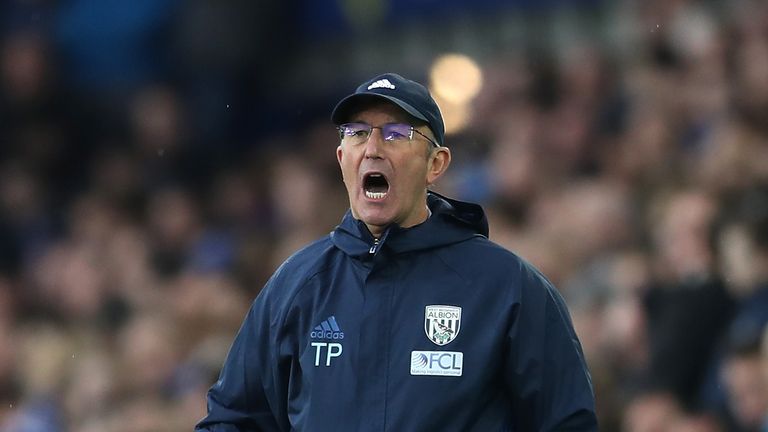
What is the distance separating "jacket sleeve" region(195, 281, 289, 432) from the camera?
13.7 ft

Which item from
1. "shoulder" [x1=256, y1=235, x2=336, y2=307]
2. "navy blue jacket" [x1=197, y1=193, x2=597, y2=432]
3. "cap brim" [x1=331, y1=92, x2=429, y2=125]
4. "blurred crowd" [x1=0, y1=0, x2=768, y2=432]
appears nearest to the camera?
"navy blue jacket" [x1=197, y1=193, x2=597, y2=432]

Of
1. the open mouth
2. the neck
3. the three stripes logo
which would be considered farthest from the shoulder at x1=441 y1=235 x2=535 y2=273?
the three stripes logo

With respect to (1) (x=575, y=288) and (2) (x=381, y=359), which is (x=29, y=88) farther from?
(2) (x=381, y=359)

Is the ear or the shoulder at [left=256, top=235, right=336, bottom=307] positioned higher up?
the ear

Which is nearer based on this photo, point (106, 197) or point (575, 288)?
point (575, 288)

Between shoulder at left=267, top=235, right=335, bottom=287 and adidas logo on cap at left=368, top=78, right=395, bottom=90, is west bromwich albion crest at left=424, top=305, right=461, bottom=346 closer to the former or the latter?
shoulder at left=267, top=235, right=335, bottom=287

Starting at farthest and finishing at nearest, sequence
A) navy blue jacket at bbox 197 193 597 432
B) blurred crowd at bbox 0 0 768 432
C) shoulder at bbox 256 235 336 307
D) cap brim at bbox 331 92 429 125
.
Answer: blurred crowd at bbox 0 0 768 432
shoulder at bbox 256 235 336 307
cap brim at bbox 331 92 429 125
navy blue jacket at bbox 197 193 597 432

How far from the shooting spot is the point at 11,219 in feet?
38.0

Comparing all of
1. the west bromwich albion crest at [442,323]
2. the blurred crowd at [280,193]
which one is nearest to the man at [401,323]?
the west bromwich albion crest at [442,323]

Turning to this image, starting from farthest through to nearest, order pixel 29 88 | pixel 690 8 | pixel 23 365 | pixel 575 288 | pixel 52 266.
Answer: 1. pixel 29 88
2. pixel 52 266
3. pixel 23 365
4. pixel 690 8
5. pixel 575 288

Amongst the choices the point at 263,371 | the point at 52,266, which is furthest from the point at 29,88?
the point at 263,371

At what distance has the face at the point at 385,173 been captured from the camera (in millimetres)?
4113

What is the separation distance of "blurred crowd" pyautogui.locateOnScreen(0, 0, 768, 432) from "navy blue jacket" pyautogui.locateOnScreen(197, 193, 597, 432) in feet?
8.79

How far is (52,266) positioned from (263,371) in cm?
731
